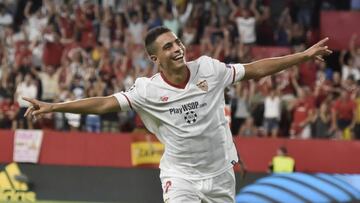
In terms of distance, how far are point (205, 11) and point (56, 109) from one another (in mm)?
15633

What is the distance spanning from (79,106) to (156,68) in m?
12.8

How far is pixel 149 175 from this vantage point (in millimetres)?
16828

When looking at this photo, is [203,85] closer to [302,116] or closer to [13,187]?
[13,187]

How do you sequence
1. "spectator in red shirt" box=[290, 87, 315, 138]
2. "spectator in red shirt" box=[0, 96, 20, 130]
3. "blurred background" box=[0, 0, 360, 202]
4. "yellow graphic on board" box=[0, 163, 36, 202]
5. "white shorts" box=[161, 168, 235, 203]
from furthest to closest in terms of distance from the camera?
"spectator in red shirt" box=[0, 96, 20, 130] < "spectator in red shirt" box=[290, 87, 315, 138] < "blurred background" box=[0, 0, 360, 202] < "yellow graphic on board" box=[0, 163, 36, 202] < "white shorts" box=[161, 168, 235, 203]

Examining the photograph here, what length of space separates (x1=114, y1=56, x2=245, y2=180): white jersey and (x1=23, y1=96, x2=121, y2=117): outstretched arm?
3.8 inches

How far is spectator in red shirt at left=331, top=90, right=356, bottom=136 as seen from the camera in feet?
62.5

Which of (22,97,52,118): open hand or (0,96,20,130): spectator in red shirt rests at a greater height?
(22,97,52,118): open hand

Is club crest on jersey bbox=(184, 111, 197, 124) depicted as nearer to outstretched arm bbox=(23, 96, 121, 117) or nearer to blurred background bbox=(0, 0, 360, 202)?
outstretched arm bbox=(23, 96, 121, 117)

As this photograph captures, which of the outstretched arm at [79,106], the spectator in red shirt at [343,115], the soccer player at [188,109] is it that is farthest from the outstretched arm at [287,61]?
the spectator in red shirt at [343,115]

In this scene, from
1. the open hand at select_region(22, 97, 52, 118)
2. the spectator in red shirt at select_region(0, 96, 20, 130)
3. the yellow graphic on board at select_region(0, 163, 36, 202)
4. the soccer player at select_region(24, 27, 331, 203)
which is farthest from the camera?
the spectator in red shirt at select_region(0, 96, 20, 130)

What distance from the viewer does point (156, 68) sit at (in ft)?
68.2

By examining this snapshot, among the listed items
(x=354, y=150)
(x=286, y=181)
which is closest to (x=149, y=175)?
(x=286, y=181)

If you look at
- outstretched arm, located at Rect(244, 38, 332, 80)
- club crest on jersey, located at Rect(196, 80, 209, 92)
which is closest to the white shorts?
club crest on jersey, located at Rect(196, 80, 209, 92)

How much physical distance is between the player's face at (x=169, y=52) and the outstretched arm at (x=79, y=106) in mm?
514
